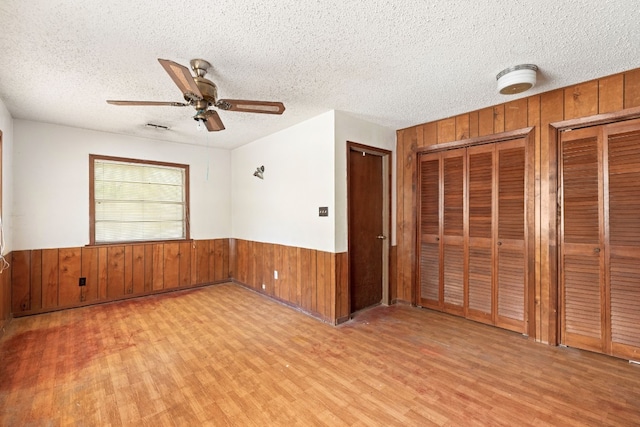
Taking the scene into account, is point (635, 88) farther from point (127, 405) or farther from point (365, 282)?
point (127, 405)

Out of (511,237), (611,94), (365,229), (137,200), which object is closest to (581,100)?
(611,94)

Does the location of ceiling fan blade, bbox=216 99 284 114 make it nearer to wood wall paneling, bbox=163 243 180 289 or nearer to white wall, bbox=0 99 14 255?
white wall, bbox=0 99 14 255

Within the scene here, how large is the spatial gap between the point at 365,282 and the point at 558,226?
2.17 metres

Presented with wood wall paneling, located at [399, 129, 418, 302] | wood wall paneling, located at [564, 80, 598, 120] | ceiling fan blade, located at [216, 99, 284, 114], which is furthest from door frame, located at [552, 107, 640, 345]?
ceiling fan blade, located at [216, 99, 284, 114]

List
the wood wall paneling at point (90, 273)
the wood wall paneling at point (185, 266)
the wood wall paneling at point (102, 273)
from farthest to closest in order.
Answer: the wood wall paneling at point (185, 266), the wood wall paneling at point (102, 273), the wood wall paneling at point (90, 273)

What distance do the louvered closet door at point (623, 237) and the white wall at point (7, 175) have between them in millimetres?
6045

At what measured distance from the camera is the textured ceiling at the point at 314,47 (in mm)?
1696

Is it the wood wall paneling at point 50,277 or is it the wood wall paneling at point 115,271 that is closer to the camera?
Result: the wood wall paneling at point 50,277

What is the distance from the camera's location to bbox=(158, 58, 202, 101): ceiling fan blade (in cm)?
172

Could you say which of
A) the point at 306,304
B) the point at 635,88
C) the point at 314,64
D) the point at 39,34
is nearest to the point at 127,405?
the point at 306,304

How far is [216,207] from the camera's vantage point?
17.6 feet

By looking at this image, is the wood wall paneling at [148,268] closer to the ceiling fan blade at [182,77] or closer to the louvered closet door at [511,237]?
the ceiling fan blade at [182,77]

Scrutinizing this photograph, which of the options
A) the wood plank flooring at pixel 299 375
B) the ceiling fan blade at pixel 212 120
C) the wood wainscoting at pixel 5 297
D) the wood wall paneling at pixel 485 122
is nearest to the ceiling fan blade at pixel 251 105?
the ceiling fan blade at pixel 212 120

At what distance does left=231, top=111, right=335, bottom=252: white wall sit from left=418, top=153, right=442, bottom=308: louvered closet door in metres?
1.34
